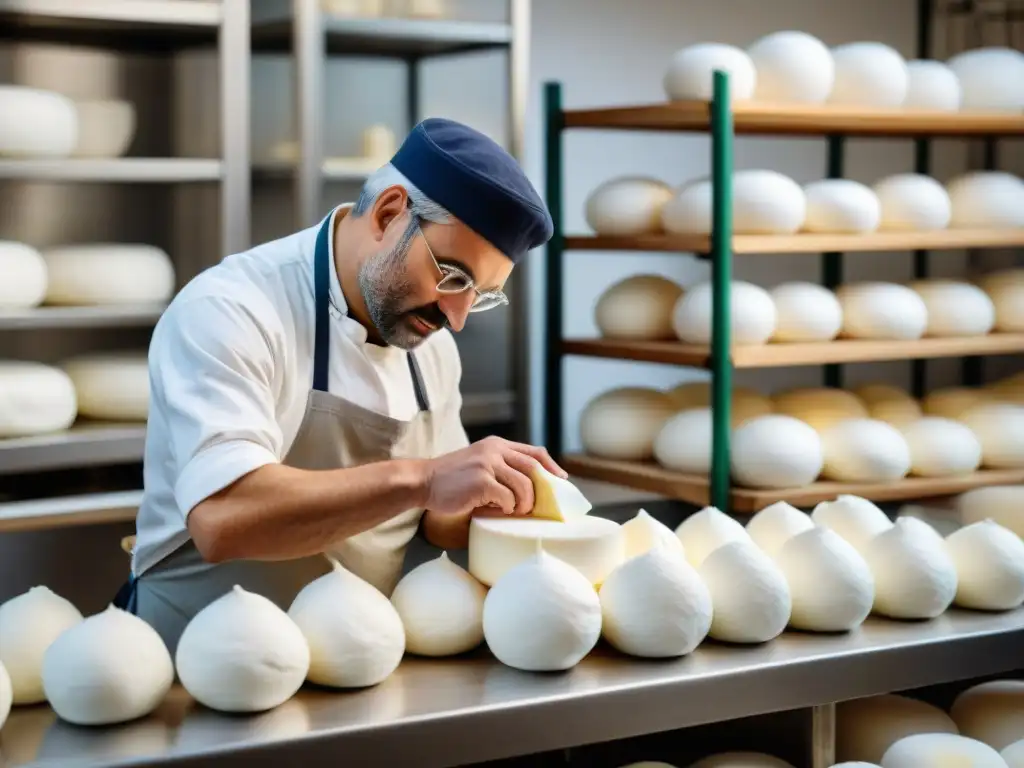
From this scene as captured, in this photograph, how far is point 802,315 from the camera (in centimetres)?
322

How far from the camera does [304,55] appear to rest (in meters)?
3.14

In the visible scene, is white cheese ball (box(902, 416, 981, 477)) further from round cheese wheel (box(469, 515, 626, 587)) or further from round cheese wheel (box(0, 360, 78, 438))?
round cheese wheel (box(0, 360, 78, 438))

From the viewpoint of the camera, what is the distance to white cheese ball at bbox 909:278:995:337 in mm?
3484

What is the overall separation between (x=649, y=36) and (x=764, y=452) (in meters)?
1.50

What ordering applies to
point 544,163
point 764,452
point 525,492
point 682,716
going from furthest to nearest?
point 544,163 → point 764,452 → point 525,492 → point 682,716

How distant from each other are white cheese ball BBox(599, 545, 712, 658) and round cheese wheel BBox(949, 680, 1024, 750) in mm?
656

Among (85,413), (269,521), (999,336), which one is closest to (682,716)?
(269,521)

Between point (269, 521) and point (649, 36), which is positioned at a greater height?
point (649, 36)

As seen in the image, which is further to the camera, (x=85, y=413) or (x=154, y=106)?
(x=154, y=106)

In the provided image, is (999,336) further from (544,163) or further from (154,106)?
(154,106)

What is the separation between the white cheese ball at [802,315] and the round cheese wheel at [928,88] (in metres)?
0.60

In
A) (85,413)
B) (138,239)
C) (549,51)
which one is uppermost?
(549,51)

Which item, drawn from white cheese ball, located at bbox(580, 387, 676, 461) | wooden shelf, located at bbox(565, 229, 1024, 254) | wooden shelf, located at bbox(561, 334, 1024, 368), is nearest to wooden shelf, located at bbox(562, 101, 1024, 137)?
wooden shelf, located at bbox(565, 229, 1024, 254)

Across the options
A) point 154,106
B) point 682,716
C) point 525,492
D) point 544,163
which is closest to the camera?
point 682,716
